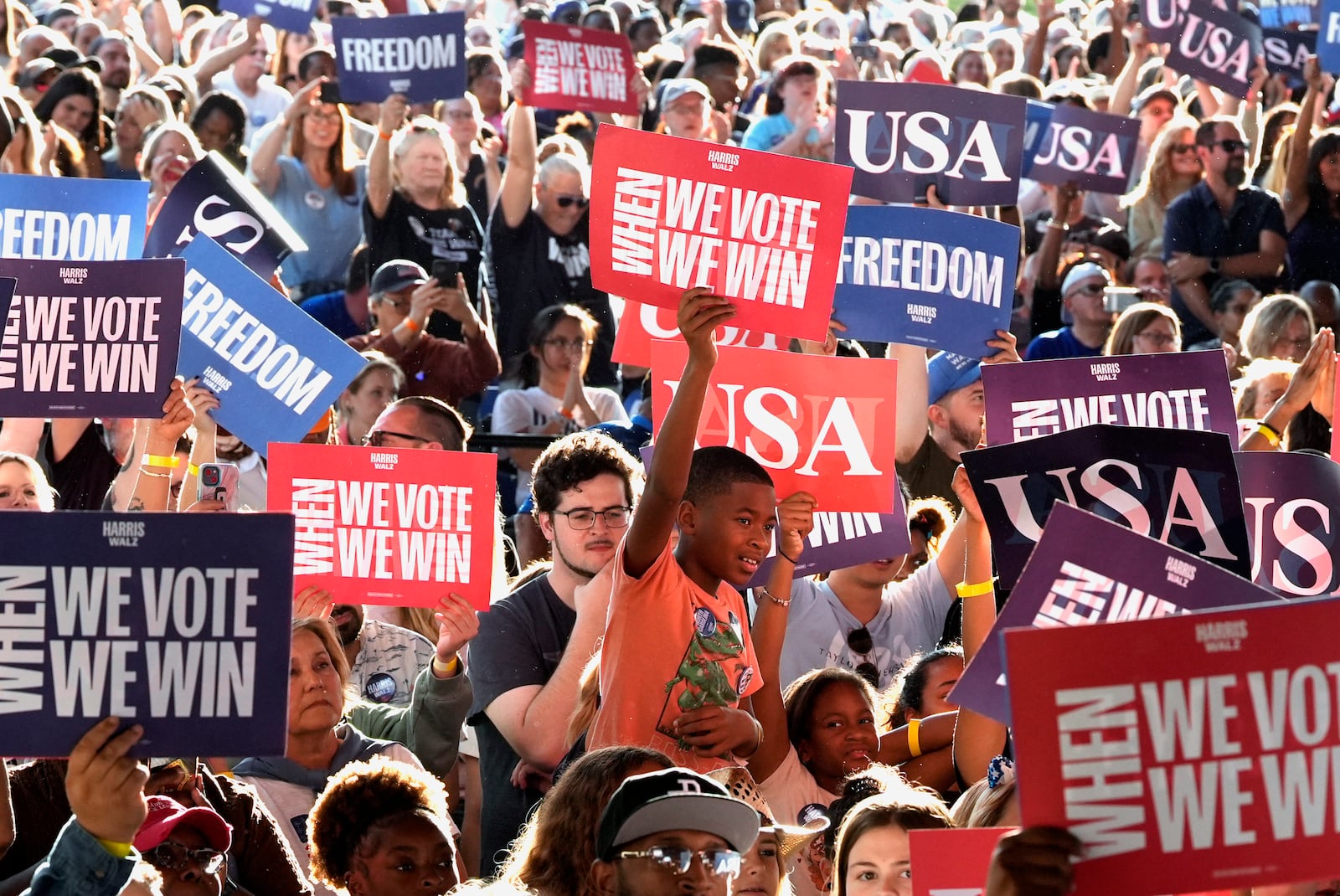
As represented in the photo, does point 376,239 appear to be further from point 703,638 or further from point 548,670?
point 703,638

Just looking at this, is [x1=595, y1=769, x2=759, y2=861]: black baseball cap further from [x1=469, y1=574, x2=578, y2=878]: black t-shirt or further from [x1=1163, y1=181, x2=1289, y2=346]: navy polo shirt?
[x1=1163, y1=181, x2=1289, y2=346]: navy polo shirt

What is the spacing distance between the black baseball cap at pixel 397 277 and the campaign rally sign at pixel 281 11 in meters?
A: 3.50

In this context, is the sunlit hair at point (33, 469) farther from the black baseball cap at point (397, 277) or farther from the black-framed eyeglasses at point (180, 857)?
the black baseball cap at point (397, 277)

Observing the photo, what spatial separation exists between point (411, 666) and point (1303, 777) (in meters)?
3.39

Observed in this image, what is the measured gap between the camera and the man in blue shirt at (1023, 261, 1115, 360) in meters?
9.10

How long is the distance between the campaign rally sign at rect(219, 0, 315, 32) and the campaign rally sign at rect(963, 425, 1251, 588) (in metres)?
7.87

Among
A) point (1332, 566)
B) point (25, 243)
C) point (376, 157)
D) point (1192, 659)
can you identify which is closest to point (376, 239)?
point (376, 157)

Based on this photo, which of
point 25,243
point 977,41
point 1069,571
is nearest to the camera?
point 1069,571

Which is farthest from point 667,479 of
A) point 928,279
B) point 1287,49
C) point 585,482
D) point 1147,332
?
point 1287,49

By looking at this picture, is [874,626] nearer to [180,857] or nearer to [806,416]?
[806,416]

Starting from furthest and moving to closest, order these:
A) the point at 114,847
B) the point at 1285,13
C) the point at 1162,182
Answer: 1. the point at 1285,13
2. the point at 1162,182
3. the point at 114,847

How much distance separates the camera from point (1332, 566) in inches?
205

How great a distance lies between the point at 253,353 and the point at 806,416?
167 cm

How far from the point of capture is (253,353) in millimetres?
6156
